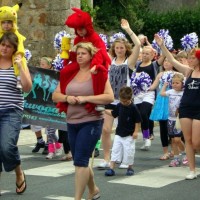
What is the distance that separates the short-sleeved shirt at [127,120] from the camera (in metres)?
9.46

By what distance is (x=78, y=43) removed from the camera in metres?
7.14

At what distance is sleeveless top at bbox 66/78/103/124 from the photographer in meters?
6.88

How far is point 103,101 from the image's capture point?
6.86 metres

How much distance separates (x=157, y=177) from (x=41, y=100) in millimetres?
3380

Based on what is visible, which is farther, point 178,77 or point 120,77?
point 178,77

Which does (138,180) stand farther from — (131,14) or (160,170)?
(131,14)

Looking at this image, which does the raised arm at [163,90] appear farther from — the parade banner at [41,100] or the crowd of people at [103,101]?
the parade banner at [41,100]

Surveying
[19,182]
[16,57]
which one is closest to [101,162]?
[19,182]

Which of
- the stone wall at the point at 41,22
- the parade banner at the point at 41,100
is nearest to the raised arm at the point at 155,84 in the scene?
the parade banner at the point at 41,100

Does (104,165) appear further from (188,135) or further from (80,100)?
(80,100)

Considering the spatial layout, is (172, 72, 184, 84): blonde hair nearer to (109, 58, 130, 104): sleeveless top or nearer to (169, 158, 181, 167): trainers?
(109, 58, 130, 104): sleeveless top

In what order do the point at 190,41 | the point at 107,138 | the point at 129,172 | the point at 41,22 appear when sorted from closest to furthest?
the point at 129,172, the point at 107,138, the point at 190,41, the point at 41,22

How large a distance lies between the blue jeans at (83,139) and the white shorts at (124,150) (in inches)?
96.0

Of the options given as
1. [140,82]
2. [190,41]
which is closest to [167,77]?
[140,82]
